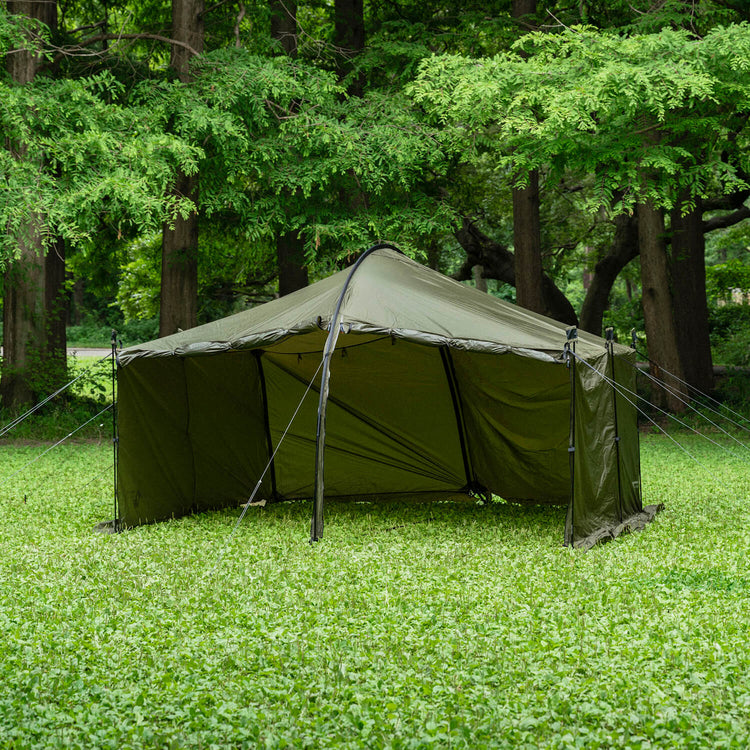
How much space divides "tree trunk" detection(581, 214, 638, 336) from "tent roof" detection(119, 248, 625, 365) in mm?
13521

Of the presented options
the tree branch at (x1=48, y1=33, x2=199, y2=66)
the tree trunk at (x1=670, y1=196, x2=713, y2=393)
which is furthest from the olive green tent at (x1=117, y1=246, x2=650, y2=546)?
the tree trunk at (x1=670, y1=196, x2=713, y2=393)

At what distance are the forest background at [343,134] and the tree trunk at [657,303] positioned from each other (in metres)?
0.04

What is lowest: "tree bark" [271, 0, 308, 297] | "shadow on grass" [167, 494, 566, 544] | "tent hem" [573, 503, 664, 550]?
"shadow on grass" [167, 494, 566, 544]

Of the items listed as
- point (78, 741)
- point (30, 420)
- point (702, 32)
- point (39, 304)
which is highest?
point (702, 32)

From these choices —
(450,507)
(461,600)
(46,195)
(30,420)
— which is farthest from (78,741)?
(30,420)

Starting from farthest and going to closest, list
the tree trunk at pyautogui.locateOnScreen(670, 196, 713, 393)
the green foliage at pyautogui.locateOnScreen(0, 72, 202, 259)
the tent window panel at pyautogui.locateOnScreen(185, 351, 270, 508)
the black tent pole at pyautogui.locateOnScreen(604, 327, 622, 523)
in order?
the tree trunk at pyautogui.locateOnScreen(670, 196, 713, 393) < the green foliage at pyautogui.locateOnScreen(0, 72, 202, 259) < the tent window panel at pyautogui.locateOnScreen(185, 351, 270, 508) < the black tent pole at pyautogui.locateOnScreen(604, 327, 622, 523)

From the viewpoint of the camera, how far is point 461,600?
5090mm

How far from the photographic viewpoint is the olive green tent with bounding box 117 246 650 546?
686 cm


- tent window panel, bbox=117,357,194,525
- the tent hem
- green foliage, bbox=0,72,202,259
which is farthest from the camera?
green foliage, bbox=0,72,202,259

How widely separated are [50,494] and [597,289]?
51.7 ft

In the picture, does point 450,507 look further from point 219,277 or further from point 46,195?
point 219,277

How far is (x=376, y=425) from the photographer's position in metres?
9.49

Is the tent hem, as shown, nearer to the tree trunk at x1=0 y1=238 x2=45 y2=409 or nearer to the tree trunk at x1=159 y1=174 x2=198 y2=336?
the tree trunk at x1=159 y1=174 x2=198 y2=336

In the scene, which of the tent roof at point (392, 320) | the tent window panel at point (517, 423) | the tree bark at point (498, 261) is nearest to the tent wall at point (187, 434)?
the tent roof at point (392, 320)
